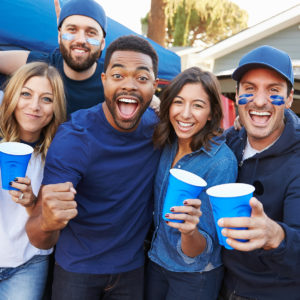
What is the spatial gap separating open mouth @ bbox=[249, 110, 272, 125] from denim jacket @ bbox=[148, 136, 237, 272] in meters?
0.28

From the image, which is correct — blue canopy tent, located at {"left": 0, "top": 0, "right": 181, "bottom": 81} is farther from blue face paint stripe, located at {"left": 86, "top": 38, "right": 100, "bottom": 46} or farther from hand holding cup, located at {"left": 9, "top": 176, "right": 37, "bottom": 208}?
hand holding cup, located at {"left": 9, "top": 176, "right": 37, "bottom": 208}

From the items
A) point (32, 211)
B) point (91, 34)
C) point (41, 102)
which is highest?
point (91, 34)

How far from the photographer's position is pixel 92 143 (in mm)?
2098

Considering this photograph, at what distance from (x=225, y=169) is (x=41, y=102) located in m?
1.64

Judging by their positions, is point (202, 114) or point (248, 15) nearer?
point (202, 114)

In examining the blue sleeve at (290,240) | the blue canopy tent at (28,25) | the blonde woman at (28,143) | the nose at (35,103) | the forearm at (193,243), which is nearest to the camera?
the blue sleeve at (290,240)

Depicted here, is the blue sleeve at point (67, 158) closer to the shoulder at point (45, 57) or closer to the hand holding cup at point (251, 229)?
the hand holding cup at point (251, 229)

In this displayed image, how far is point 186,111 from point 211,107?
24 cm

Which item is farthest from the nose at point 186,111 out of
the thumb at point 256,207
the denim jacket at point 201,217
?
the thumb at point 256,207

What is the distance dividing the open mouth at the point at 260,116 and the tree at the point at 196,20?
363 inches

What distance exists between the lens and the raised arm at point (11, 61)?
338 cm

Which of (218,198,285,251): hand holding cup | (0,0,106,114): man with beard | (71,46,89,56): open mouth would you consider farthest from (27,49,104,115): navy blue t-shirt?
(218,198,285,251): hand holding cup

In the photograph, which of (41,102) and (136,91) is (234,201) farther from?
(41,102)

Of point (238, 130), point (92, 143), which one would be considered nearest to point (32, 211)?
point (92, 143)
